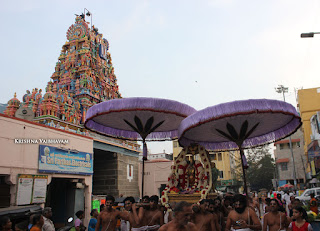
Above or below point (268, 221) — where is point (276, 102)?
above

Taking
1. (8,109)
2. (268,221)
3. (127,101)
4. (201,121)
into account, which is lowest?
(268,221)

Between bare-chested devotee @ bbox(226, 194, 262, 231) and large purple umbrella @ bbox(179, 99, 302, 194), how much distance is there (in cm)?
242

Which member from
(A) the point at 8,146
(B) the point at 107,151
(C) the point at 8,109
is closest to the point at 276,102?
(A) the point at 8,146

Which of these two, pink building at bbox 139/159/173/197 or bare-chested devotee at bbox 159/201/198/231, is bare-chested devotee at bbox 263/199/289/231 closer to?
bare-chested devotee at bbox 159/201/198/231

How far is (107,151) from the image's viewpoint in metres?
21.7

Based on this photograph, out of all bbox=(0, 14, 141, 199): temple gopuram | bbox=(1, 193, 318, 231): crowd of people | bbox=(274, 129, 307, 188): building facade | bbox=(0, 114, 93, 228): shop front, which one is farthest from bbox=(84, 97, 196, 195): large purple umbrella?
bbox=(274, 129, 307, 188): building facade

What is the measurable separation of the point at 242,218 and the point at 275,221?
0.87 meters

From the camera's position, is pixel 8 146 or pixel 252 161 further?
pixel 252 161

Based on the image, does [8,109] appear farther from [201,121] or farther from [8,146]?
[201,121]

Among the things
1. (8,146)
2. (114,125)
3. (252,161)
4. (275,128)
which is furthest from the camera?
(252,161)

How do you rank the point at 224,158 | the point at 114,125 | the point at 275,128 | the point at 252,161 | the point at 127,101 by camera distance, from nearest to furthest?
the point at 127,101, the point at 275,128, the point at 114,125, the point at 224,158, the point at 252,161

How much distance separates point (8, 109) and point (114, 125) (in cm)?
1259

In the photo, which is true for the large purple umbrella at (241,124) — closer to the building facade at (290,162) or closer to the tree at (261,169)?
the building facade at (290,162)

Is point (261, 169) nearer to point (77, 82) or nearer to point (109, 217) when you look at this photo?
point (77, 82)
